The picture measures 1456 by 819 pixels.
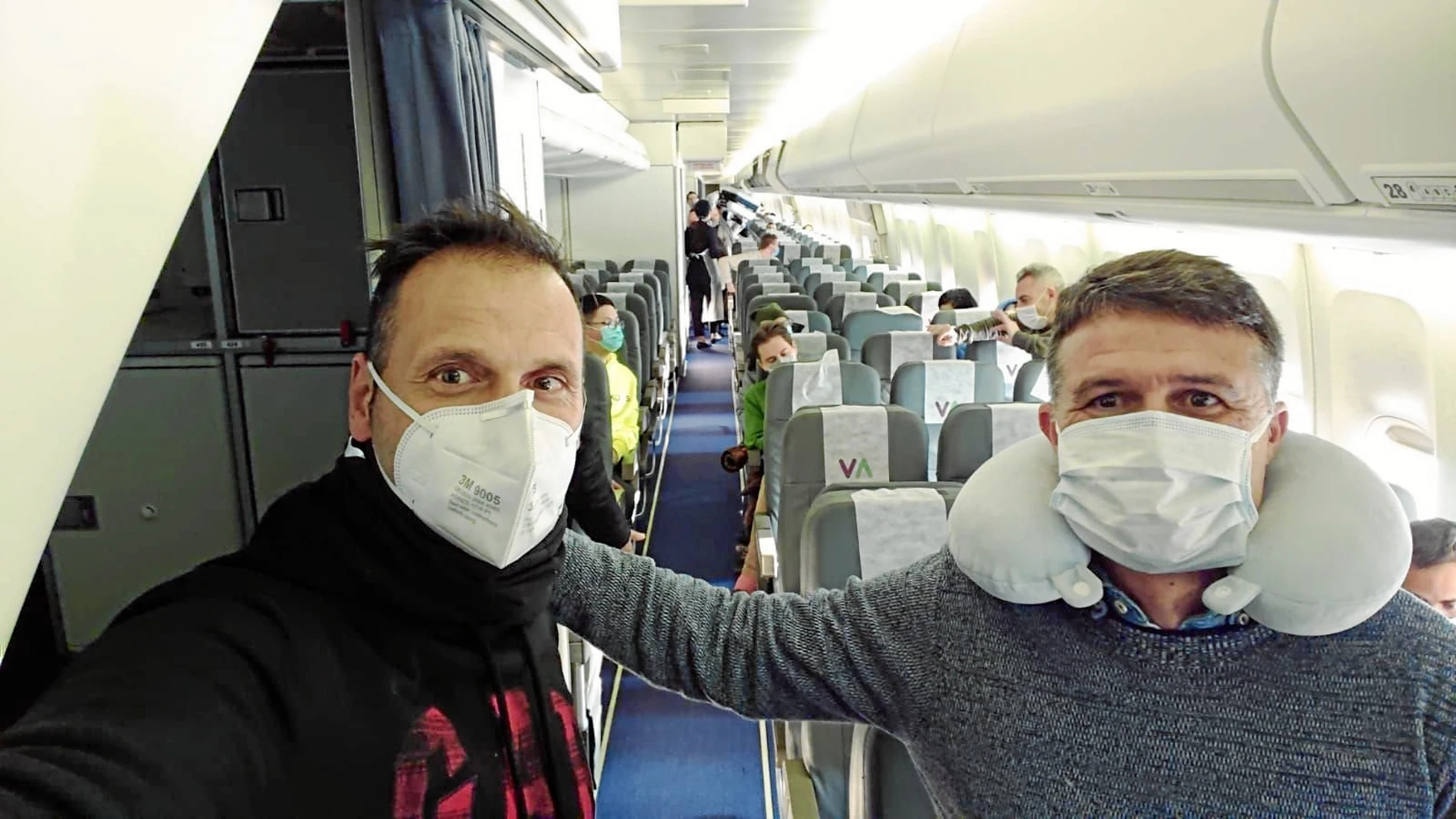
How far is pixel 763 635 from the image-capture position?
1.51 meters

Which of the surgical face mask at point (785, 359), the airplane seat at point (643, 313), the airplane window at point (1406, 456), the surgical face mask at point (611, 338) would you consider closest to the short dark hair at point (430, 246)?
the airplane window at point (1406, 456)

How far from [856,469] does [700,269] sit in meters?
11.6

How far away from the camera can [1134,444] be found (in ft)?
4.28

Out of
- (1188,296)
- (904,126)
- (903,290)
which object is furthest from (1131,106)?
(903,290)

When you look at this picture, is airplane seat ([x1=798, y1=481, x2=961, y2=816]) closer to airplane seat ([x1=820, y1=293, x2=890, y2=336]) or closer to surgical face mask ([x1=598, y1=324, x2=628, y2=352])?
surgical face mask ([x1=598, y1=324, x2=628, y2=352])

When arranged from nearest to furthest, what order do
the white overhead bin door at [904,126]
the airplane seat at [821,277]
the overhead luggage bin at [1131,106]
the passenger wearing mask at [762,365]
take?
the overhead luggage bin at [1131,106] < the white overhead bin door at [904,126] < the passenger wearing mask at [762,365] < the airplane seat at [821,277]

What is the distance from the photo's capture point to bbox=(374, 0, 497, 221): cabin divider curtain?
259 centimetres

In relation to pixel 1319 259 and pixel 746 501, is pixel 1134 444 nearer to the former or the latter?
pixel 1319 259

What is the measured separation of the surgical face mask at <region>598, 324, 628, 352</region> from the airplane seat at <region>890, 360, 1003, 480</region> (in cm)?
151

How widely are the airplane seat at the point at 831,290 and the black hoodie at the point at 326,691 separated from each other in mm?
7831

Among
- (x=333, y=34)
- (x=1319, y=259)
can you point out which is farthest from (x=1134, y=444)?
(x=1319, y=259)

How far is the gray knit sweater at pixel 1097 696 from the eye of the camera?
118 centimetres

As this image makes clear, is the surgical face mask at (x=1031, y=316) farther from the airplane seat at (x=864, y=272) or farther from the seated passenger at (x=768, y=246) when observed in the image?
the seated passenger at (x=768, y=246)

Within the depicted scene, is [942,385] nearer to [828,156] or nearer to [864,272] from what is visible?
[828,156]
